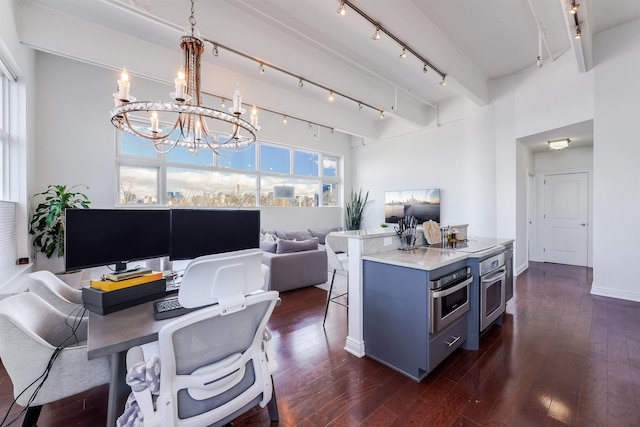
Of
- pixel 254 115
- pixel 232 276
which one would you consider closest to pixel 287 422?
pixel 232 276

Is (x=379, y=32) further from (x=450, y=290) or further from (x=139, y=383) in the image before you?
(x=139, y=383)

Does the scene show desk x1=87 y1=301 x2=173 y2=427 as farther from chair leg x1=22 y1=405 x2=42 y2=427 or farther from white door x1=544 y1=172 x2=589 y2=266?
white door x1=544 y1=172 x2=589 y2=266

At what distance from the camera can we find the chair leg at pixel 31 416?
149 centimetres

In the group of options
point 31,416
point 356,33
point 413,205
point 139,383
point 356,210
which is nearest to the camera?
point 139,383

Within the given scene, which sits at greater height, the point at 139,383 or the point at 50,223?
the point at 50,223

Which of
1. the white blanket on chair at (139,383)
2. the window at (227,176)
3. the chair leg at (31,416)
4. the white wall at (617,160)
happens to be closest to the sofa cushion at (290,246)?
the window at (227,176)

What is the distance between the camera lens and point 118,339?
107 cm

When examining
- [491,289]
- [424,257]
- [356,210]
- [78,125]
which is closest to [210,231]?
[424,257]

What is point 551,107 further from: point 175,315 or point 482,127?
point 175,315

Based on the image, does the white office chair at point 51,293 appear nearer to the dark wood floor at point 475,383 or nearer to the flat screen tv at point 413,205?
the dark wood floor at point 475,383

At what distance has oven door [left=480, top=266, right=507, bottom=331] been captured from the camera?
95.0 inches

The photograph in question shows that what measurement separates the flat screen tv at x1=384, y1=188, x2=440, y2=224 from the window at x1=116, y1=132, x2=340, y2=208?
1682mm

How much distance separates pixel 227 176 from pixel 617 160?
6400 mm

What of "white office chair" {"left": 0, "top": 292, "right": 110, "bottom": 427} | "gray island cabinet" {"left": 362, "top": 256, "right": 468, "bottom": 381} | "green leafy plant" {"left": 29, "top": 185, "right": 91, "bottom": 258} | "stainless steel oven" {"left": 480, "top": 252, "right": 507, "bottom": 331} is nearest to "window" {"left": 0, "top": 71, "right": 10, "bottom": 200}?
"green leafy plant" {"left": 29, "top": 185, "right": 91, "bottom": 258}
